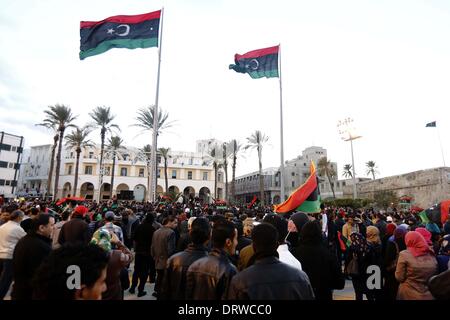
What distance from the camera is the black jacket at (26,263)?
3728 millimetres

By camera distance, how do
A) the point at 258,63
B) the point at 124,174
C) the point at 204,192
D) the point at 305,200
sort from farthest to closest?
the point at 204,192 → the point at 124,174 → the point at 258,63 → the point at 305,200

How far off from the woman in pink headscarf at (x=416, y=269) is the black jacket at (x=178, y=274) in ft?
9.51

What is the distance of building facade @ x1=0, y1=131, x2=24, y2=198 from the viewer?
53.8 m

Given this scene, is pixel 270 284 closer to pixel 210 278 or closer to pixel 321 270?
pixel 210 278

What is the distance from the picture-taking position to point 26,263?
3.82m

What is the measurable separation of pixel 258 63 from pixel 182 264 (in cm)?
1776

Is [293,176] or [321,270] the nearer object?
[321,270]

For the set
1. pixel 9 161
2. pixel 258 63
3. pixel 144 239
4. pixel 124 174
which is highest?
pixel 258 63

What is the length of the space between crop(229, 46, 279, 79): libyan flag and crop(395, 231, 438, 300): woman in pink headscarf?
1643 centimetres

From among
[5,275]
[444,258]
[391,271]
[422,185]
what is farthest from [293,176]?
[5,275]

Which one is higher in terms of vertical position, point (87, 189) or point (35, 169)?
point (35, 169)
